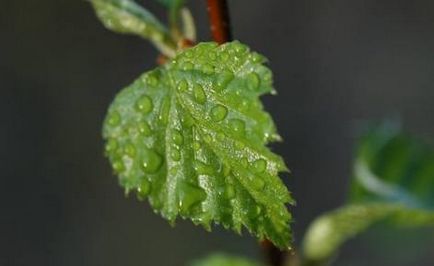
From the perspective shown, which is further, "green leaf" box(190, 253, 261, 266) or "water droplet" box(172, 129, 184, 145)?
"green leaf" box(190, 253, 261, 266)

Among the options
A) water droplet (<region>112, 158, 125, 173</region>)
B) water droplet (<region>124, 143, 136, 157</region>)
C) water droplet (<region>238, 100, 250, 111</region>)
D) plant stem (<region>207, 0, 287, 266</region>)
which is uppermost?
plant stem (<region>207, 0, 287, 266</region>)

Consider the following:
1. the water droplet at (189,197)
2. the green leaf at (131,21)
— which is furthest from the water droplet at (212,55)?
the green leaf at (131,21)

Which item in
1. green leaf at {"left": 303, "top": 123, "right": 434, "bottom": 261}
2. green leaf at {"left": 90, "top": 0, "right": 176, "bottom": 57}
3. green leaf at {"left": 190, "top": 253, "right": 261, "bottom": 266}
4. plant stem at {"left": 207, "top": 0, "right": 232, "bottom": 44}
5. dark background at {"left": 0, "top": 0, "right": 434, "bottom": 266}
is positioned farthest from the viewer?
dark background at {"left": 0, "top": 0, "right": 434, "bottom": 266}

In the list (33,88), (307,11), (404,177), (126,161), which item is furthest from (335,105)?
(126,161)

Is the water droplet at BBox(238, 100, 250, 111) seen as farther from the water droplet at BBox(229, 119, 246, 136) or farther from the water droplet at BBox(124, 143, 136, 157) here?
the water droplet at BBox(124, 143, 136, 157)

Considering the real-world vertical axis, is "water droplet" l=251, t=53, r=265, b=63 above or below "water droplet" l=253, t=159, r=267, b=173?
above

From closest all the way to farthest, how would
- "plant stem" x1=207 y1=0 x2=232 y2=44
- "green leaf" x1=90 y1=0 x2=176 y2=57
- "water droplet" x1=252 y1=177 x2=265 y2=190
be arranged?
"water droplet" x1=252 y1=177 x2=265 y2=190 → "plant stem" x1=207 y1=0 x2=232 y2=44 → "green leaf" x1=90 y1=0 x2=176 y2=57

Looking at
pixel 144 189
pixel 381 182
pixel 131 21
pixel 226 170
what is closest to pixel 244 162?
pixel 226 170

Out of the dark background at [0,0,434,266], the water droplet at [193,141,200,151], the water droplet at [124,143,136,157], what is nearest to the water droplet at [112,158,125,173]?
the water droplet at [124,143,136,157]
